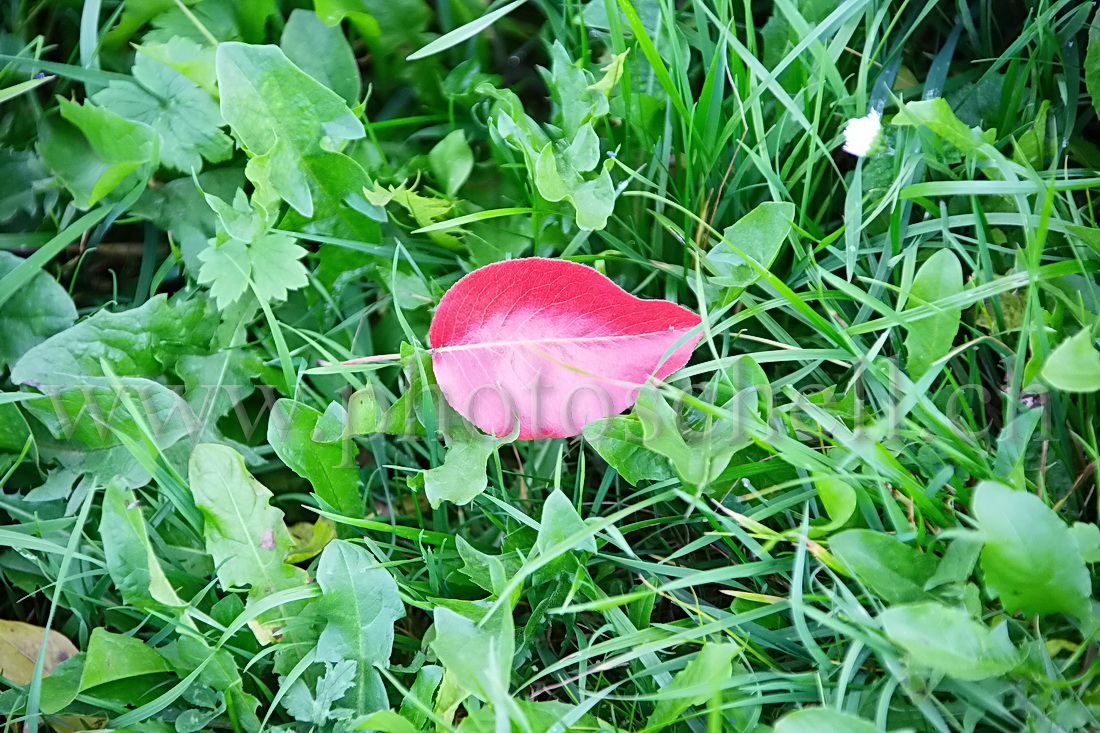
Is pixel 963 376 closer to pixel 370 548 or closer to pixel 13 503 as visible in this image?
pixel 370 548

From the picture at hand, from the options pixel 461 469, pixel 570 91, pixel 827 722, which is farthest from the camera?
pixel 570 91

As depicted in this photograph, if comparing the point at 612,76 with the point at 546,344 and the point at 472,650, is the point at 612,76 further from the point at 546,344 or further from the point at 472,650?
the point at 472,650

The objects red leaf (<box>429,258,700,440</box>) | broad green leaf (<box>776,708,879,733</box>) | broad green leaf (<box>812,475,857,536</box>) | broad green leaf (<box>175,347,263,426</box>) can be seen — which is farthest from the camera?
broad green leaf (<box>175,347,263,426</box>)

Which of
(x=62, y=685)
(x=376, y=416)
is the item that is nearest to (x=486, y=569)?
(x=376, y=416)

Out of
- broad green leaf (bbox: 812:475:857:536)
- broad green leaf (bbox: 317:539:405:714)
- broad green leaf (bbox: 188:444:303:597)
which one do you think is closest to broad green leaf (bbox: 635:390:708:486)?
broad green leaf (bbox: 812:475:857:536)

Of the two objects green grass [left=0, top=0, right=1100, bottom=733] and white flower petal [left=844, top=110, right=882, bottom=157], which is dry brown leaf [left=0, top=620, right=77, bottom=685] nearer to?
green grass [left=0, top=0, right=1100, bottom=733]
